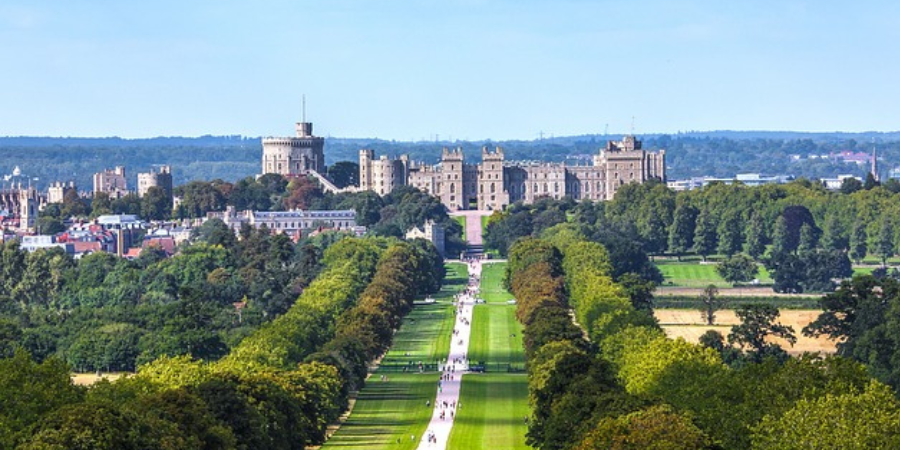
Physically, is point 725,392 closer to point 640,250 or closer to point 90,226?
point 640,250

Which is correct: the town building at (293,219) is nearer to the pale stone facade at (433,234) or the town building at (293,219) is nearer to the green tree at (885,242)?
the pale stone facade at (433,234)

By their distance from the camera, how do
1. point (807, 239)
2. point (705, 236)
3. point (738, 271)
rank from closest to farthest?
point (738, 271) < point (705, 236) < point (807, 239)

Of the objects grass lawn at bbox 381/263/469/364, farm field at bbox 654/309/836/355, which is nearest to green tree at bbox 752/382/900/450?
farm field at bbox 654/309/836/355

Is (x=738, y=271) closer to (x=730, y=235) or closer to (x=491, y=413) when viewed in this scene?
(x=730, y=235)

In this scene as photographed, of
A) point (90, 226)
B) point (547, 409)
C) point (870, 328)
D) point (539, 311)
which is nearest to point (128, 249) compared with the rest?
point (90, 226)

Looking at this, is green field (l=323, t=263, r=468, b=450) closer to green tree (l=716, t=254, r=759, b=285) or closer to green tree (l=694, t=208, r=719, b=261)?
green tree (l=716, t=254, r=759, b=285)

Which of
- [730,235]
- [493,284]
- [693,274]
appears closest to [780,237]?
[730,235]
